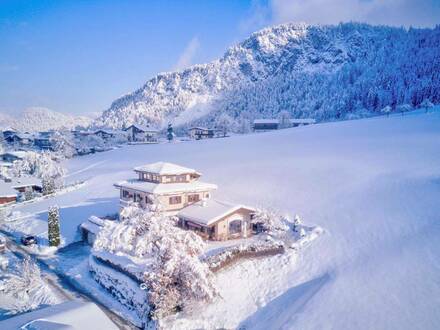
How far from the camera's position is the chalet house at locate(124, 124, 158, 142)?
360 feet

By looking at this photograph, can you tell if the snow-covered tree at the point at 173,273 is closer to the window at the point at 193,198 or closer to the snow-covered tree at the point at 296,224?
the window at the point at 193,198

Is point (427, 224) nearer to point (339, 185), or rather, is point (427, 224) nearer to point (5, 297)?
point (339, 185)

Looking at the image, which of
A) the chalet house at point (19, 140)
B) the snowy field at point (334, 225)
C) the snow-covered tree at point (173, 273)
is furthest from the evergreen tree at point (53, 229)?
the chalet house at point (19, 140)

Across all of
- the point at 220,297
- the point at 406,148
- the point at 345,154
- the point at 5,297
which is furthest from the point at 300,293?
the point at 406,148

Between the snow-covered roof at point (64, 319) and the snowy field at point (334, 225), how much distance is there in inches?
206

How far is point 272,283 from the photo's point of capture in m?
22.7

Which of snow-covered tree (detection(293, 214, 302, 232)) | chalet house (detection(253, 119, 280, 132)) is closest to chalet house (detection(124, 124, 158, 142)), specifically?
chalet house (detection(253, 119, 280, 132))

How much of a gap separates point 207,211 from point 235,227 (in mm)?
2994

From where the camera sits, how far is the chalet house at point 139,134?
109625mm

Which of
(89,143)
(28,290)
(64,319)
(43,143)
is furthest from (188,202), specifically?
(43,143)

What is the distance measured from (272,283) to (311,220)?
9.39 metres

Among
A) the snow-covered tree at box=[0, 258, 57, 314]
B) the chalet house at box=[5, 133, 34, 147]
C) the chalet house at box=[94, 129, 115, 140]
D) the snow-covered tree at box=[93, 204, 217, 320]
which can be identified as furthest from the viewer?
the chalet house at box=[94, 129, 115, 140]

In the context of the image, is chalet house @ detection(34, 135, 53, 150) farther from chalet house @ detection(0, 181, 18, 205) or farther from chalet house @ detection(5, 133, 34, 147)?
chalet house @ detection(0, 181, 18, 205)

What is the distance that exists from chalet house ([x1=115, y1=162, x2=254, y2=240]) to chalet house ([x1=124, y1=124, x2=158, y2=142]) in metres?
77.2
